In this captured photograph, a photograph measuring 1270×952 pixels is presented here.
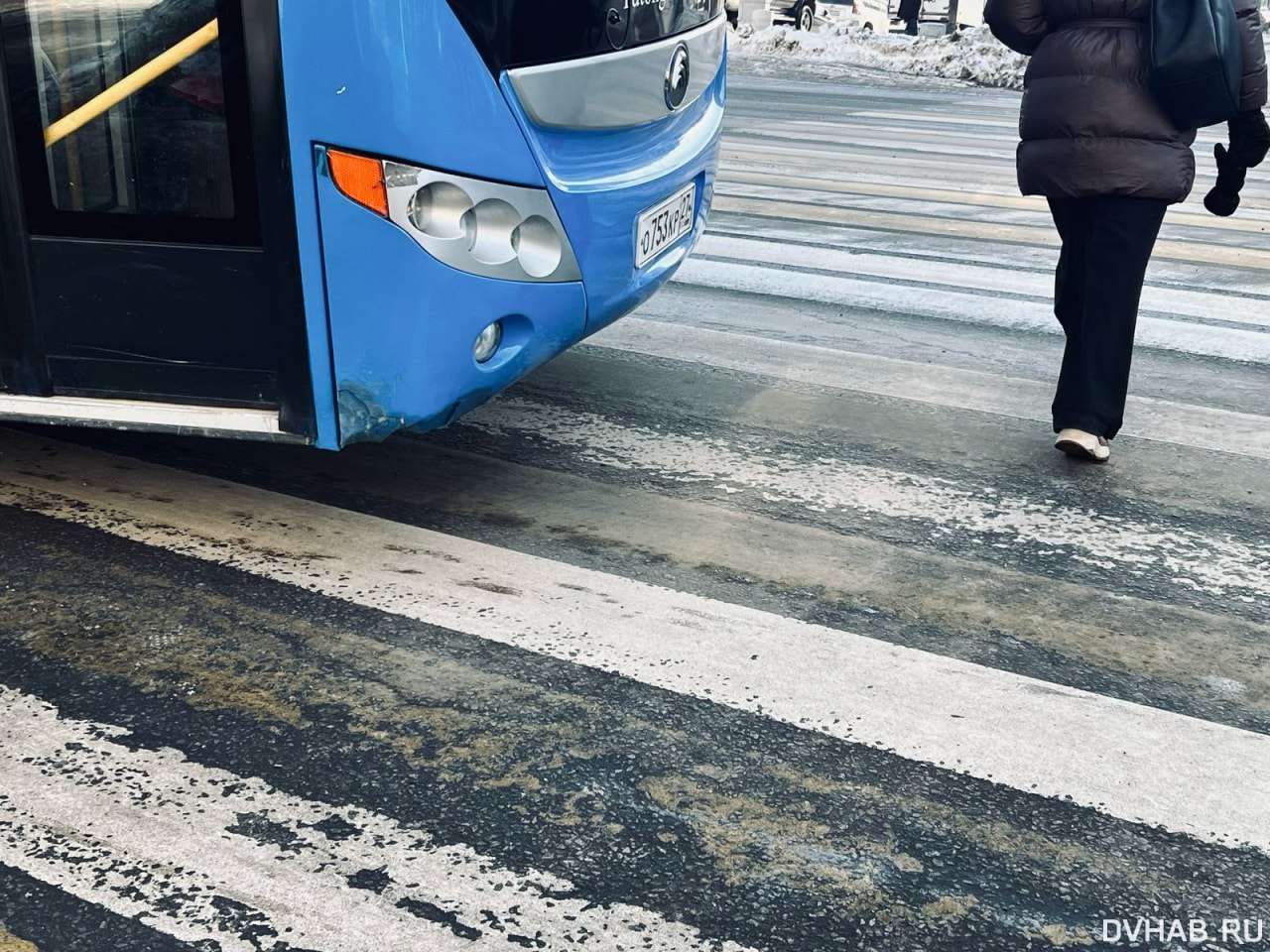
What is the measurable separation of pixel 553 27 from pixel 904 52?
61.7 feet

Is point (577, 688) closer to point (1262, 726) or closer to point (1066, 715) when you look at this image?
point (1066, 715)

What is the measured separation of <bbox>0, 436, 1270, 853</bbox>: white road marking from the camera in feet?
9.57

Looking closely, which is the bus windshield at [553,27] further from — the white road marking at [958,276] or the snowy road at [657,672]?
the white road marking at [958,276]

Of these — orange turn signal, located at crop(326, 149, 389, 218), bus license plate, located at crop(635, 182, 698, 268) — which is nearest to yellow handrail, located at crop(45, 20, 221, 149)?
orange turn signal, located at crop(326, 149, 389, 218)

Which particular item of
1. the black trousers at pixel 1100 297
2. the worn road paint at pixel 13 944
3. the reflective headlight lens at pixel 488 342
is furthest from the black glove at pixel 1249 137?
the worn road paint at pixel 13 944

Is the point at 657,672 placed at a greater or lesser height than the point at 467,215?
lesser

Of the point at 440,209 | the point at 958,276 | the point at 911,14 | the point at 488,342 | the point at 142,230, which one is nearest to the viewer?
the point at 440,209

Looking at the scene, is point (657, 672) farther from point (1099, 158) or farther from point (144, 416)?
point (1099, 158)

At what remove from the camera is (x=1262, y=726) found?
3105mm

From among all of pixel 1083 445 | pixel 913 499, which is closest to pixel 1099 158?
pixel 1083 445

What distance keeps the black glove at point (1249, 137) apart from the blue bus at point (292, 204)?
2004 mm

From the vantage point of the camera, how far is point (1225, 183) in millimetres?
4828

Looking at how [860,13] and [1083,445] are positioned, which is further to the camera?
[860,13]

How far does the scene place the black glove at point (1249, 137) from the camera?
15.0 ft
